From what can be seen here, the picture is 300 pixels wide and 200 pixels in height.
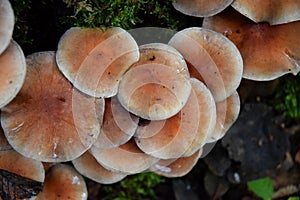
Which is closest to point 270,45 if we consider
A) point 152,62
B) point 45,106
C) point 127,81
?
point 152,62

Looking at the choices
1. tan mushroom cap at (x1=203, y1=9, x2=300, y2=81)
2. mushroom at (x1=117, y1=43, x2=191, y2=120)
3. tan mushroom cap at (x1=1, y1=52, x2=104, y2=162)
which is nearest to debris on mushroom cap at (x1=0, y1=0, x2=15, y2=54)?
tan mushroom cap at (x1=1, y1=52, x2=104, y2=162)

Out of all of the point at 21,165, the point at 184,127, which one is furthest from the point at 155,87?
the point at 21,165

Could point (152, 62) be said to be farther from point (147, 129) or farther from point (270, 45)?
point (270, 45)

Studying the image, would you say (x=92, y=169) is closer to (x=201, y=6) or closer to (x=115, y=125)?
(x=115, y=125)

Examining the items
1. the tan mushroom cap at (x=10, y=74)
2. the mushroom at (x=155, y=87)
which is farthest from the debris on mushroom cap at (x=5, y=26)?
the mushroom at (x=155, y=87)

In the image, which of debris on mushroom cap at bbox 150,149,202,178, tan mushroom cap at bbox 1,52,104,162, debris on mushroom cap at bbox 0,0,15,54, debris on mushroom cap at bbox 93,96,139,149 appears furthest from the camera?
debris on mushroom cap at bbox 150,149,202,178

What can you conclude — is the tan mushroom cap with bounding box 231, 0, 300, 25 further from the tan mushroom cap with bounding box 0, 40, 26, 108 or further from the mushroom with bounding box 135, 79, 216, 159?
the tan mushroom cap with bounding box 0, 40, 26, 108
